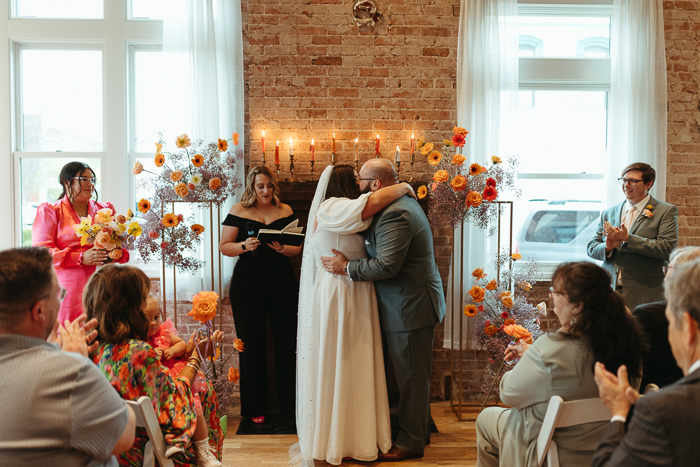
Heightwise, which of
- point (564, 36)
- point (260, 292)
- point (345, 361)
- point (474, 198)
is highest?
point (564, 36)

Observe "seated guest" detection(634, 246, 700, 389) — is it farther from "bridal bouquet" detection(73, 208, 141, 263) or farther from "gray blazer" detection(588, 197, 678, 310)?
"bridal bouquet" detection(73, 208, 141, 263)

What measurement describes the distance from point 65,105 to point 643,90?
15.1 ft

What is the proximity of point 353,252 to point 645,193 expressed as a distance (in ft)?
6.77

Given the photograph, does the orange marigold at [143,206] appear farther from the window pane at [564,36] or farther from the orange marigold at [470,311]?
the window pane at [564,36]

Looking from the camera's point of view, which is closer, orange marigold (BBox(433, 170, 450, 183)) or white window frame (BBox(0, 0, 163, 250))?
orange marigold (BBox(433, 170, 450, 183))

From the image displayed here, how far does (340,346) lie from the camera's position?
279 centimetres

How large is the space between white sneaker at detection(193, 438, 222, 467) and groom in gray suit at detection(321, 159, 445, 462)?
1.18m

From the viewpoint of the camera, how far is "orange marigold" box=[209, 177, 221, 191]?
124 inches

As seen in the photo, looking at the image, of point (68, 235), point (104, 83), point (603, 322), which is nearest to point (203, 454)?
point (603, 322)

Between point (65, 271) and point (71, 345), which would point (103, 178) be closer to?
point (65, 271)

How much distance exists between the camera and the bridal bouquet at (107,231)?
9.03 ft

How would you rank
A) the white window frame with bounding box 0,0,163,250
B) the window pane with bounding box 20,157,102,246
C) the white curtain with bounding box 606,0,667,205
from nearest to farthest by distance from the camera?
the white curtain with bounding box 606,0,667,205 → the white window frame with bounding box 0,0,163,250 → the window pane with bounding box 20,157,102,246

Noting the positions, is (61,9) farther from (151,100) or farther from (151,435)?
(151,435)

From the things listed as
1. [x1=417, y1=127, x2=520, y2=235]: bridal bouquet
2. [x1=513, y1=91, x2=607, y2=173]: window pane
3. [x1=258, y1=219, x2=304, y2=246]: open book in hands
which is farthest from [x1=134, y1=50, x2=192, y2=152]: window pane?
[x1=513, y1=91, x2=607, y2=173]: window pane
